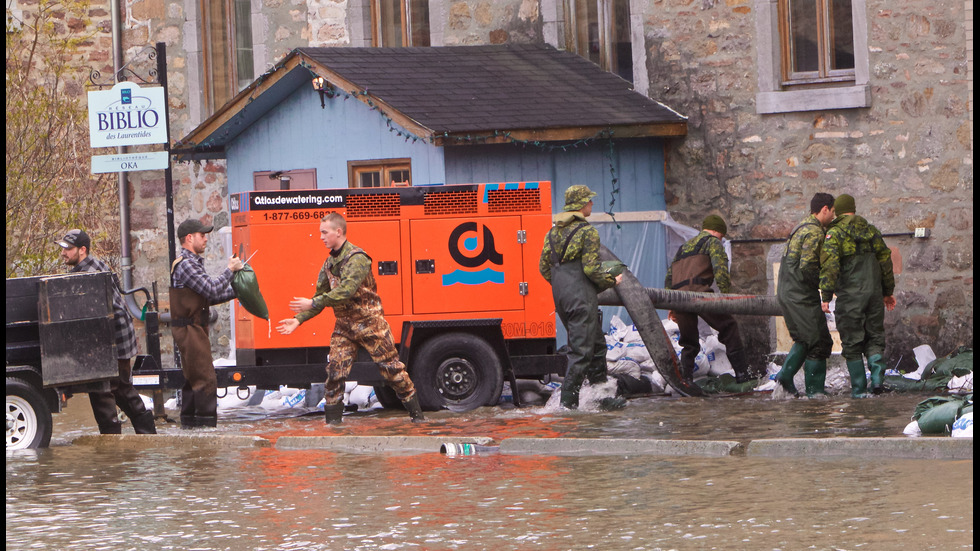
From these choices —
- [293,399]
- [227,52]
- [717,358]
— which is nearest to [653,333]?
[717,358]

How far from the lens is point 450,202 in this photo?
1373 cm

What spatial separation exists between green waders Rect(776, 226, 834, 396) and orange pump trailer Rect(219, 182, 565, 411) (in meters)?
2.02

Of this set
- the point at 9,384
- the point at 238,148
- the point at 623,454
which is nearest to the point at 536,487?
the point at 623,454

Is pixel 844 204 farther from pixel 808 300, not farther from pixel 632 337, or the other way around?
pixel 632 337

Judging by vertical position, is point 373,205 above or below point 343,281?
above

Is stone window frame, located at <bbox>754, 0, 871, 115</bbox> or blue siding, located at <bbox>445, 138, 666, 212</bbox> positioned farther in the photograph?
blue siding, located at <bbox>445, 138, 666, 212</bbox>

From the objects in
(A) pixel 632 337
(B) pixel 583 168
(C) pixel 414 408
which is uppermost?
(B) pixel 583 168

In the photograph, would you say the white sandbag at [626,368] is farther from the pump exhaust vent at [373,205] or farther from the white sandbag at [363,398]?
the pump exhaust vent at [373,205]

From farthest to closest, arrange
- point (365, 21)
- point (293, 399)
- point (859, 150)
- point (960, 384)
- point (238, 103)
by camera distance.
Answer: point (365, 21) → point (238, 103) → point (859, 150) → point (293, 399) → point (960, 384)

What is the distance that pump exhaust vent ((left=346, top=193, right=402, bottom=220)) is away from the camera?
13648mm

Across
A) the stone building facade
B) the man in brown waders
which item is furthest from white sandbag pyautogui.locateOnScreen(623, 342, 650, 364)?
the man in brown waders

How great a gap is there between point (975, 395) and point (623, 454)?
7.18 feet

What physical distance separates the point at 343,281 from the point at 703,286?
4.50 metres

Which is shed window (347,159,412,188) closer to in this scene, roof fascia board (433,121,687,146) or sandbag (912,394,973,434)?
roof fascia board (433,121,687,146)
